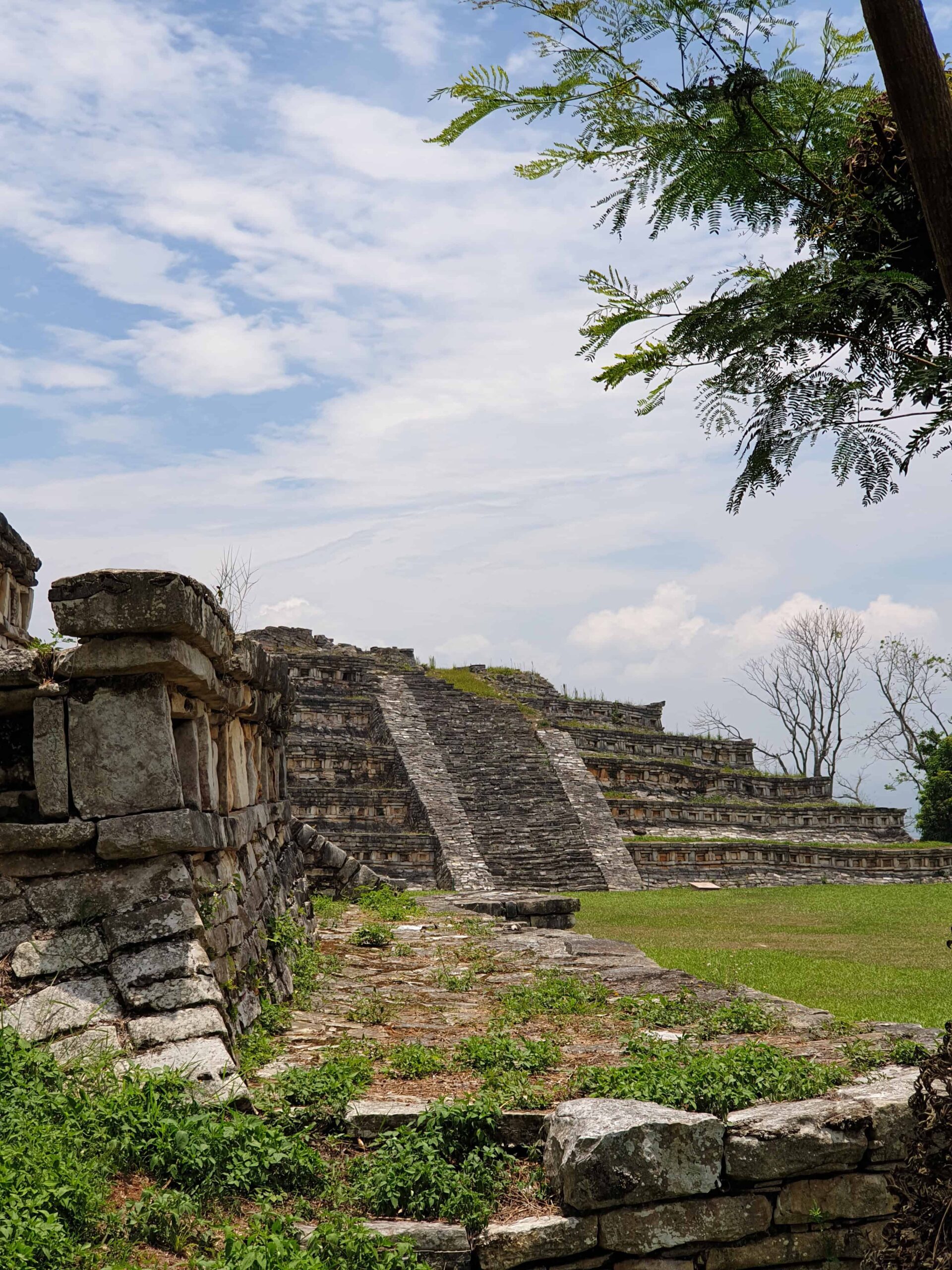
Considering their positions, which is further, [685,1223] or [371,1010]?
[371,1010]

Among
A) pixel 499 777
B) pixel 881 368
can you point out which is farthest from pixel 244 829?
pixel 499 777

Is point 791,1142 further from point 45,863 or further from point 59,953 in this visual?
point 45,863

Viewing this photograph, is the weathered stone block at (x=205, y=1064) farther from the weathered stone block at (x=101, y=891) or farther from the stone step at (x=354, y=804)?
the stone step at (x=354, y=804)

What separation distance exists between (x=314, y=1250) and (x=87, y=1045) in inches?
49.4

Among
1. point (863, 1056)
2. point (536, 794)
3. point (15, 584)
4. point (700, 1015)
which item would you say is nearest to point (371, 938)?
point (700, 1015)

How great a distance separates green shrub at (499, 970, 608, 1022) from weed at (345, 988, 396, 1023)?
24.2 inches

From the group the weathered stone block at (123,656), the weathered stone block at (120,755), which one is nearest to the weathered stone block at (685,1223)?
the weathered stone block at (120,755)

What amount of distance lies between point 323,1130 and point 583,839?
18.9m

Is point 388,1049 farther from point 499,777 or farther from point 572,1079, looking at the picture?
point 499,777

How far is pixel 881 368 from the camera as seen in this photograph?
3.36 metres

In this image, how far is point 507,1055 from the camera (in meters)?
4.79

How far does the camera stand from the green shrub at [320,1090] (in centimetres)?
400

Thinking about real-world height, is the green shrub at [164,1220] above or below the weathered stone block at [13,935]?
below

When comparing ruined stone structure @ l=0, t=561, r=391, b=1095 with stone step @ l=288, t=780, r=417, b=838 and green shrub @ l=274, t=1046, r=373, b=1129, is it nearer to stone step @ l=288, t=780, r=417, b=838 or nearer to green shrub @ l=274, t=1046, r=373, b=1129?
green shrub @ l=274, t=1046, r=373, b=1129
